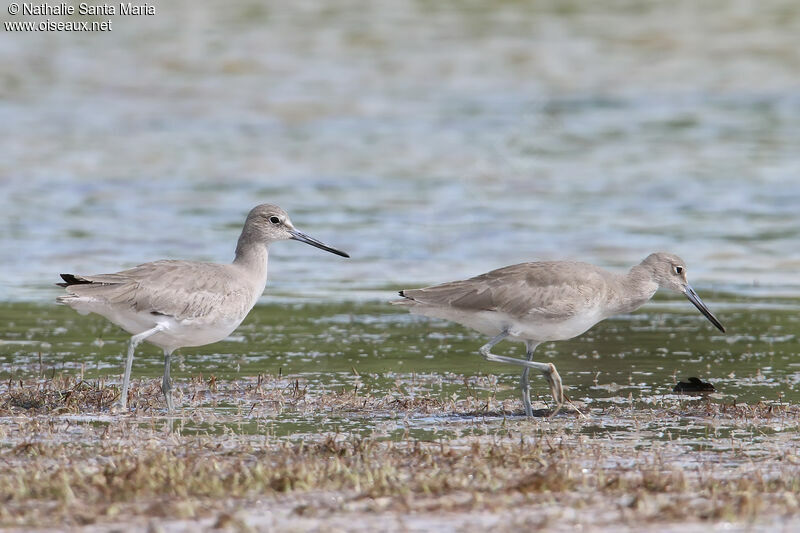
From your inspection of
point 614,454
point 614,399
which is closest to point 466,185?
point 614,399

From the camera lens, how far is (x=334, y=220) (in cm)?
1769

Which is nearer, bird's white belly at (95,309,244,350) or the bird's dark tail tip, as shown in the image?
the bird's dark tail tip

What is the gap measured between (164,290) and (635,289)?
348 cm

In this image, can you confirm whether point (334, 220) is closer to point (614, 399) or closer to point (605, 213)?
point (605, 213)

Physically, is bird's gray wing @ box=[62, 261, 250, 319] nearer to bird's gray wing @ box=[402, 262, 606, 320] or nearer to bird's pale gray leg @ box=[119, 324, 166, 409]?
bird's pale gray leg @ box=[119, 324, 166, 409]

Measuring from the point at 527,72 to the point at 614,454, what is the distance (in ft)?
72.4

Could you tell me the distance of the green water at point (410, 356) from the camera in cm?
912

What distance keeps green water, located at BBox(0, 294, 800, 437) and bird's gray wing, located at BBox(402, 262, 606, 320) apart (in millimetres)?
636

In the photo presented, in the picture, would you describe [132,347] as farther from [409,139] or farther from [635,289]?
[409,139]

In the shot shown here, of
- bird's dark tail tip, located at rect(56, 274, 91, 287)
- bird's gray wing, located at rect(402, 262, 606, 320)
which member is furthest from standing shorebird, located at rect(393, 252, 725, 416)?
bird's dark tail tip, located at rect(56, 274, 91, 287)

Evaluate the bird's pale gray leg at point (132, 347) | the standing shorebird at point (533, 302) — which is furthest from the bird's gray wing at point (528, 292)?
the bird's pale gray leg at point (132, 347)

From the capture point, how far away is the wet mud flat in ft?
19.2

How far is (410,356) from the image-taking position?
10.8 meters

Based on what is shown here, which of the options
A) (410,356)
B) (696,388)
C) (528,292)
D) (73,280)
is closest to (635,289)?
(696,388)
